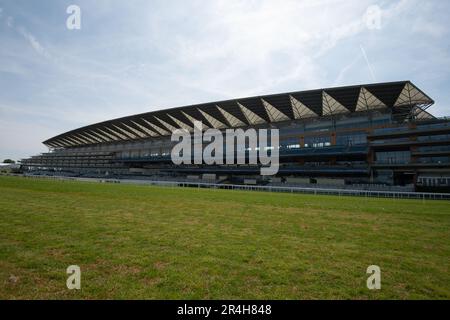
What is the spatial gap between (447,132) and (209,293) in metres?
46.6

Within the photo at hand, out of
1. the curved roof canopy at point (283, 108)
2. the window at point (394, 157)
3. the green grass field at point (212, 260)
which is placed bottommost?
the green grass field at point (212, 260)

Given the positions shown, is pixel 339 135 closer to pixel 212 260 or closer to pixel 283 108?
pixel 283 108

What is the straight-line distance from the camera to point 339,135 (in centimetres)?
4619

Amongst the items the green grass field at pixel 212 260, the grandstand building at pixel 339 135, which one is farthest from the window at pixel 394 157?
the green grass field at pixel 212 260

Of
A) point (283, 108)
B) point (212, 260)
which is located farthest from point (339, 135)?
point (212, 260)

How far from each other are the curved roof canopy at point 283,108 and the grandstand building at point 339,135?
5.9 inches

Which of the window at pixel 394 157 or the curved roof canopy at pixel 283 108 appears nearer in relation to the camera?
the window at pixel 394 157

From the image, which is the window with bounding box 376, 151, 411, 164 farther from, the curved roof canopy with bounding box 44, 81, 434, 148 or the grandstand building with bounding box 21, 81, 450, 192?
the curved roof canopy with bounding box 44, 81, 434, 148

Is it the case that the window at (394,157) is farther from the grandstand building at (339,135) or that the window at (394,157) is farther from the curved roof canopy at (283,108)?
the curved roof canopy at (283,108)

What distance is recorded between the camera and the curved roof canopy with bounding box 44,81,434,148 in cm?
4047

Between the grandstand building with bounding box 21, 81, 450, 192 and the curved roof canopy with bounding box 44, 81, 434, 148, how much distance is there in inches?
5.9

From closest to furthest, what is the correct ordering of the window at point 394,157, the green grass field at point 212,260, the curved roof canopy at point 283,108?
1. the green grass field at point 212,260
2. the window at point 394,157
3. the curved roof canopy at point 283,108

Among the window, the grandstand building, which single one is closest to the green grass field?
the grandstand building

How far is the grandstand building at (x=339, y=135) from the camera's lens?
124 ft
